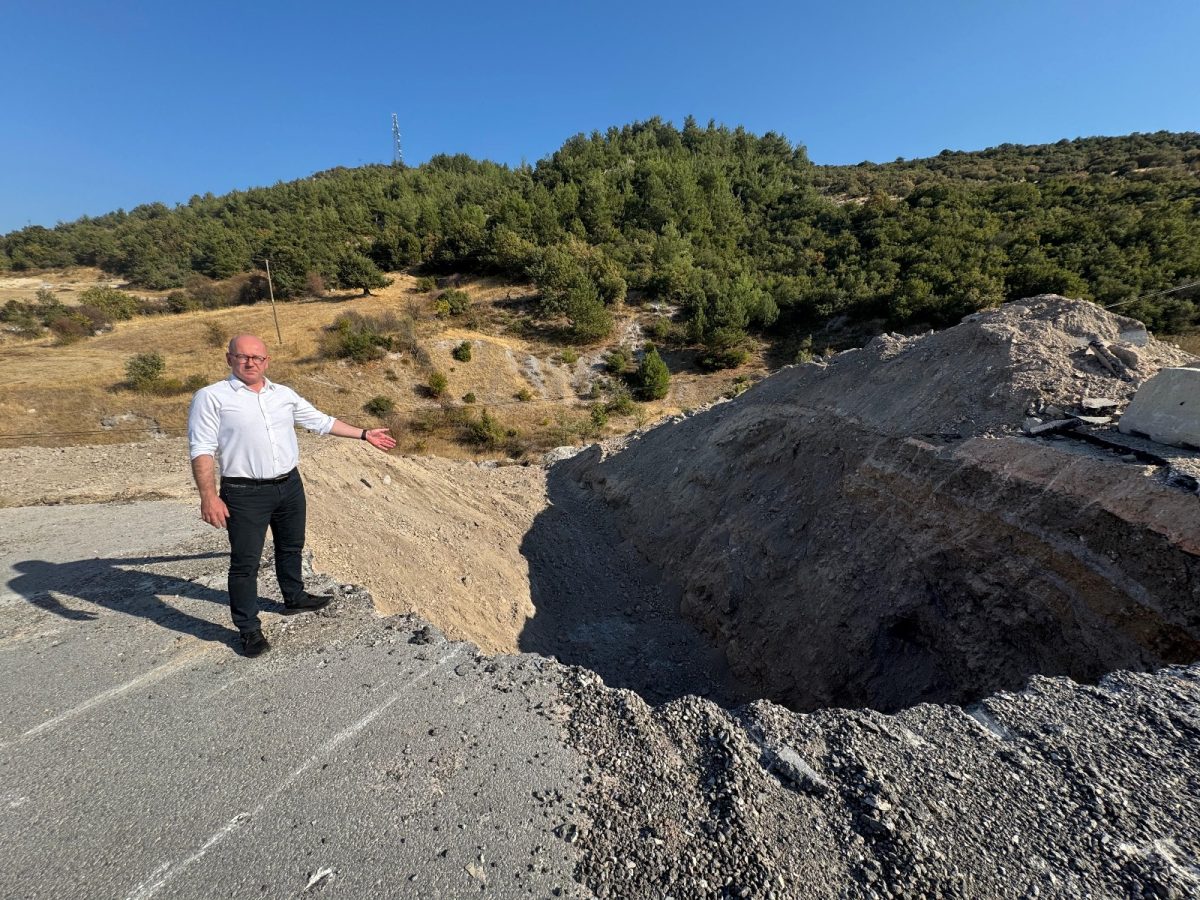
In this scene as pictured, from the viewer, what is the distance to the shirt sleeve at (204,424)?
122 inches

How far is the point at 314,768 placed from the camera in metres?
2.60

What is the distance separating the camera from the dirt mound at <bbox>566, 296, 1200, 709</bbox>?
4.32 m

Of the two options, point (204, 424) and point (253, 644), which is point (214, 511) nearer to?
point (204, 424)

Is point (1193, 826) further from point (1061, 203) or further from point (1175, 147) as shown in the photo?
point (1175, 147)

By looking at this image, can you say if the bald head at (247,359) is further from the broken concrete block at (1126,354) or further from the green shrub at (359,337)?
the green shrub at (359,337)

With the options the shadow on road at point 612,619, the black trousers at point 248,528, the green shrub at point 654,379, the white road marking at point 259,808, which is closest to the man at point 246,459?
the black trousers at point 248,528

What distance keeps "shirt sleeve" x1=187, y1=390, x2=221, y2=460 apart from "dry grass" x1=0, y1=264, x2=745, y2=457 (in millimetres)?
16031

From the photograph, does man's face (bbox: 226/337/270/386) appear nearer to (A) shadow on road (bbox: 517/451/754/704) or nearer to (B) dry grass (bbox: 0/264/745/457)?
(A) shadow on road (bbox: 517/451/754/704)

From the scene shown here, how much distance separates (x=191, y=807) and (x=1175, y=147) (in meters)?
68.3

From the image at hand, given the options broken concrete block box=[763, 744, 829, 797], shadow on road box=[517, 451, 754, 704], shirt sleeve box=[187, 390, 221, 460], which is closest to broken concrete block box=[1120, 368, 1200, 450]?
broken concrete block box=[763, 744, 829, 797]

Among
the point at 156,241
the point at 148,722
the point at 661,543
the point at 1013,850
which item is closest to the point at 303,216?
the point at 156,241

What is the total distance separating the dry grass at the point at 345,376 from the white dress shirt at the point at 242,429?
51.9 ft

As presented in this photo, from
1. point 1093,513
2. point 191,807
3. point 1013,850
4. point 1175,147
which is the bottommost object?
point 1013,850

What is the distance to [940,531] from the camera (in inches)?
229
